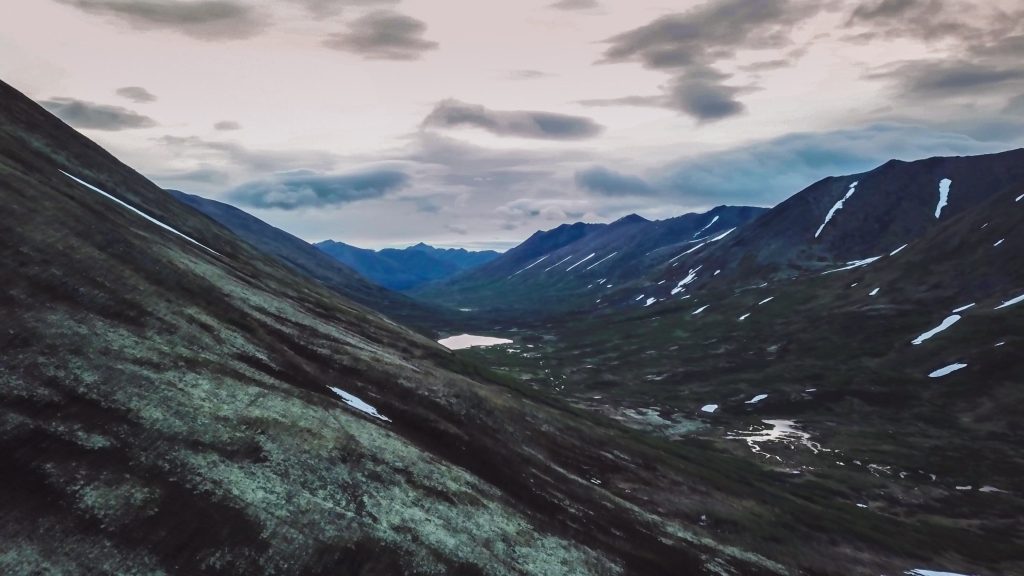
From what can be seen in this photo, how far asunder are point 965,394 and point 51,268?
171815mm

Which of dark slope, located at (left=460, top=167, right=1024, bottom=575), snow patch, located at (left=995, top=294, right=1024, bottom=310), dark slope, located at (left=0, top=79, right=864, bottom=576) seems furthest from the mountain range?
snow patch, located at (left=995, top=294, right=1024, bottom=310)

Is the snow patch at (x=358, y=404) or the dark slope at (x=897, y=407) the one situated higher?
the snow patch at (x=358, y=404)

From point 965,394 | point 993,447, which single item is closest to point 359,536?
point 993,447

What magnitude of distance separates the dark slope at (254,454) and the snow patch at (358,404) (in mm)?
898

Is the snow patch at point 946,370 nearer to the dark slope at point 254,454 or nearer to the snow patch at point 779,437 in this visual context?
the snow patch at point 779,437

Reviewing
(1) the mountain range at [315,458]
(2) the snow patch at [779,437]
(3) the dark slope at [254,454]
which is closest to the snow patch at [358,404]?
(1) the mountain range at [315,458]

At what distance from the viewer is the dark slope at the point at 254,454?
29328mm

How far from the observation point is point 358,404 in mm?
52094

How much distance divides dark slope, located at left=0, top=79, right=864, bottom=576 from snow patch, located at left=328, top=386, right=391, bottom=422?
2.95 feet

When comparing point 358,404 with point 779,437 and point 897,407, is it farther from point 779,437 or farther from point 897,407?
point 897,407

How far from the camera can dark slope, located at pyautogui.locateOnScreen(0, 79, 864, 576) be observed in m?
29.3

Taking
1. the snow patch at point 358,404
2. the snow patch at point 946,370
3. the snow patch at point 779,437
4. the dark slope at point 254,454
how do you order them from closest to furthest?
the dark slope at point 254,454, the snow patch at point 358,404, the snow patch at point 779,437, the snow patch at point 946,370

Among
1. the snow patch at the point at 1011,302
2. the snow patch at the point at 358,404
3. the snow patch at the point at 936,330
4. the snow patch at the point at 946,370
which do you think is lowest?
the snow patch at the point at 946,370

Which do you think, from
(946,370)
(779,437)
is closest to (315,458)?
(779,437)
